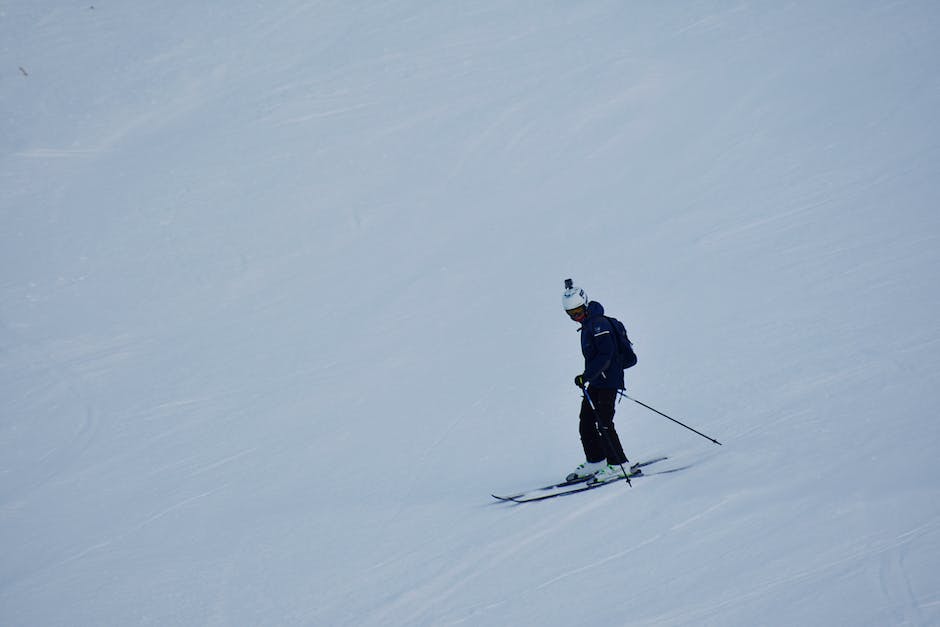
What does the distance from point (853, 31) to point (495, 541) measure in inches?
613

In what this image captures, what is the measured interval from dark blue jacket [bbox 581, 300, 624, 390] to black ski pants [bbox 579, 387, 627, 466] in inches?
7.0

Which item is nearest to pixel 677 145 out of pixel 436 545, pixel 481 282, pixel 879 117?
pixel 879 117

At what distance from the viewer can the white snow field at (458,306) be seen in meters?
5.17

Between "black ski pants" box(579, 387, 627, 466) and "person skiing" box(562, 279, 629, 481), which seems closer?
"person skiing" box(562, 279, 629, 481)

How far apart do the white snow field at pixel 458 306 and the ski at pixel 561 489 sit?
20 cm

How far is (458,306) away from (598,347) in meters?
5.51

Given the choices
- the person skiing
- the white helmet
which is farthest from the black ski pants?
the white helmet

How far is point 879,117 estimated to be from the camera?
13562 mm

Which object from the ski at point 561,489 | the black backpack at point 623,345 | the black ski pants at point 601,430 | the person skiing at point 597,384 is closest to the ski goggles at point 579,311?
the person skiing at point 597,384

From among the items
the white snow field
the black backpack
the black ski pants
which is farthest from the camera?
the black ski pants

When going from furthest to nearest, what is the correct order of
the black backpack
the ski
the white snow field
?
1. the black backpack
2. the ski
3. the white snow field

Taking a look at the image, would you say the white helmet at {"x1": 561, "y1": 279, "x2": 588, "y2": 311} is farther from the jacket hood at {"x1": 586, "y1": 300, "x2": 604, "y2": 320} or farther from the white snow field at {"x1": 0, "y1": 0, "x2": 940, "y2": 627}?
the white snow field at {"x1": 0, "y1": 0, "x2": 940, "y2": 627}

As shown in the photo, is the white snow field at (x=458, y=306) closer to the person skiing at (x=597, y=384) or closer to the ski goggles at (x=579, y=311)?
the person skiing at (x=597, y=384)

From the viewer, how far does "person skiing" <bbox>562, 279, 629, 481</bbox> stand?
20.7 feet
